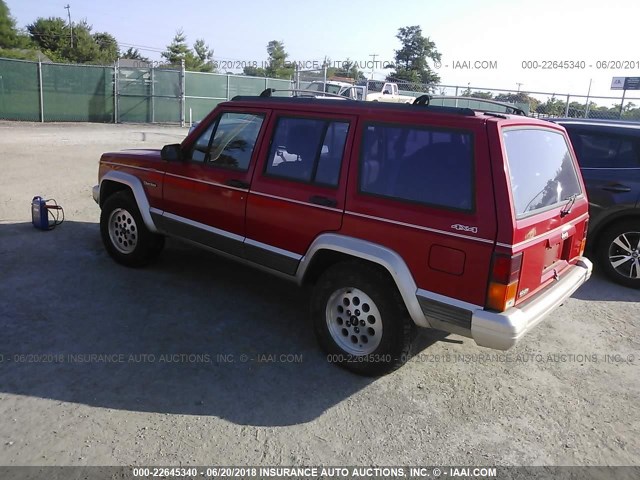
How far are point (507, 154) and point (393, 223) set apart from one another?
83cm

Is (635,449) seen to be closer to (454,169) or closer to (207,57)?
(454,169)

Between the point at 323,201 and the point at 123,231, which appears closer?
the point at 323,201

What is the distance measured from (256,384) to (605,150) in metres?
5.12

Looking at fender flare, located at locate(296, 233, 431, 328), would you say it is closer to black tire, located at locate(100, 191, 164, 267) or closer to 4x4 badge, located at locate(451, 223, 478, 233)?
4x4 badge, located at locate(451, 223, 478, 233)

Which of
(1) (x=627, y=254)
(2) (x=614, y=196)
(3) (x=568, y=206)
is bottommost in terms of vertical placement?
(1) (x=627, y=254)

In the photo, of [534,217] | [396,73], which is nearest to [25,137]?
[534,217]

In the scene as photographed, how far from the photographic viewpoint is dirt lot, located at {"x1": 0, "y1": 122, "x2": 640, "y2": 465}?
9.83ft

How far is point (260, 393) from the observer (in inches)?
137

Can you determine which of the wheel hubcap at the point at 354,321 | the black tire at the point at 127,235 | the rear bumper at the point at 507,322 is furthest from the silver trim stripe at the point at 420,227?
the black tire at the point at 127,235

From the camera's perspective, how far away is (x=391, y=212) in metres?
3.43

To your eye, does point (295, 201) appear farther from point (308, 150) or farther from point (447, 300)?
point (447, 300)

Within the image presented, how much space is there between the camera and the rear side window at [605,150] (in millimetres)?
6012

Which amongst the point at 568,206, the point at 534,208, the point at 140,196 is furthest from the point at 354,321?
the point at 140,196

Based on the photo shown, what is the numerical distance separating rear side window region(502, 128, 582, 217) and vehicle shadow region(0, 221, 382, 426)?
5.52 feet
